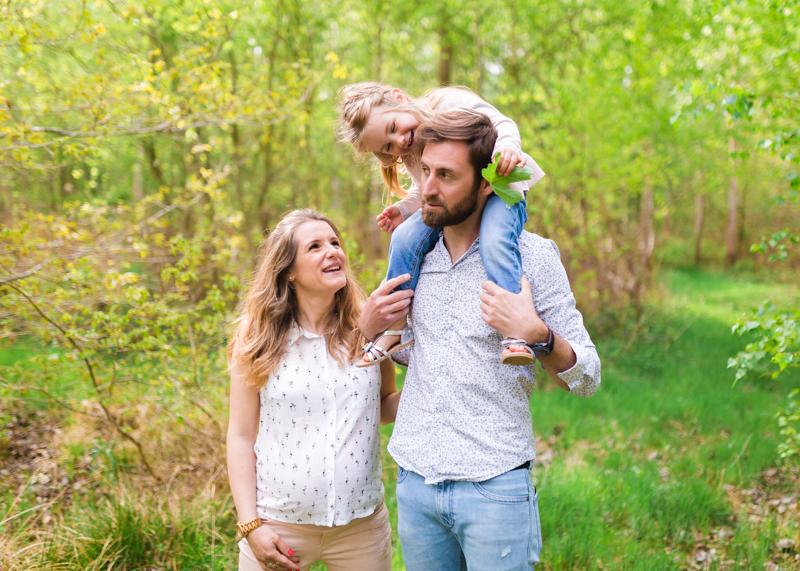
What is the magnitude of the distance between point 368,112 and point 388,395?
1.40 m

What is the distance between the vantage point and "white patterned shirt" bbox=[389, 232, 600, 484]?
1.88 metres

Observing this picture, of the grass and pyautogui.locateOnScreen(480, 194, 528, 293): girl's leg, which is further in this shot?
the grass

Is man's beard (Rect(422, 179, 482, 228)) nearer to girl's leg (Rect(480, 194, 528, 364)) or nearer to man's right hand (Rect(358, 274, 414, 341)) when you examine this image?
girl's leg (Rect(480, 194, 528, 364))

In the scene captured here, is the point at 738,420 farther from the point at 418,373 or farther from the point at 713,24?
the point at 713,24

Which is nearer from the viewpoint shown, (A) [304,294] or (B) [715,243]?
(A) [304,294]

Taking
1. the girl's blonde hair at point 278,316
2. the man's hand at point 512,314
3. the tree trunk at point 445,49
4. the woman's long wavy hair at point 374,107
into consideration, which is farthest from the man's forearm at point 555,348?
the tree trunk at point 445,49

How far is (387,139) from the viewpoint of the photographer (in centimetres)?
285

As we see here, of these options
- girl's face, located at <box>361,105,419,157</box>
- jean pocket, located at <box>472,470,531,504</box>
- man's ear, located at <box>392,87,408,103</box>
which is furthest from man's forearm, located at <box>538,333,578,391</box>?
man's ear, located at <box>392,87,408,103</box>

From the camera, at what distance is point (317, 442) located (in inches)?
87.6

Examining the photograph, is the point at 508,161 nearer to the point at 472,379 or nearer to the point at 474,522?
the point at 472,379

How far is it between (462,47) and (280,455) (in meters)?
9.72

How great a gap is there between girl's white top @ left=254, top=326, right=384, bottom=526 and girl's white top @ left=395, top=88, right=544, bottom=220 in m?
0.91

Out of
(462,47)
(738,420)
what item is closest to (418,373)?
(738,420)

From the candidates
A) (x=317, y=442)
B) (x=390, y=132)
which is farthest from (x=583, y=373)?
(x=390, y=132)
